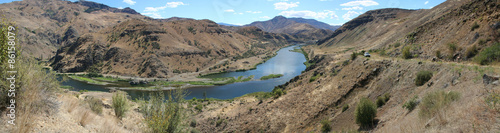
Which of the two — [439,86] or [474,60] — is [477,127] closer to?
[439,86]

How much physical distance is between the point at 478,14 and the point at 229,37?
13656 centimetres

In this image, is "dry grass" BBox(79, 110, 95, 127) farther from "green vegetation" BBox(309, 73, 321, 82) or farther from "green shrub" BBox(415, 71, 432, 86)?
"green vegetation" BBox(309, 73, 321, 82)

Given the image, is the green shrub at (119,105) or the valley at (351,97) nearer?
the valley at (351,97)

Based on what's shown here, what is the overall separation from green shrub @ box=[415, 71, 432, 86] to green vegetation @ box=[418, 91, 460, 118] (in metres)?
6.28

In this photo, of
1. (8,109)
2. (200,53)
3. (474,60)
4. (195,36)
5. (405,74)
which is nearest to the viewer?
(8,109)

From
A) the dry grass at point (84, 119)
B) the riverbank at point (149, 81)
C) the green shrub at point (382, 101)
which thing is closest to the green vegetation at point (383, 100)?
the green shrub at point (382, 101)

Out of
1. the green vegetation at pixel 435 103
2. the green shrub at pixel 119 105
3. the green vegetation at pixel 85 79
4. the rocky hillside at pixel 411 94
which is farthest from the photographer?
the green vegetation at pixel 85 79

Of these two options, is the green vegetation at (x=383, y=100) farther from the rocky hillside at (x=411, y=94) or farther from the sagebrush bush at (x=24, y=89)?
the sagebrush bush at (x=24, y=89)

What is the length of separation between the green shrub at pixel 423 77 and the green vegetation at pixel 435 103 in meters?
6.28

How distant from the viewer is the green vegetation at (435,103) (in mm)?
8562

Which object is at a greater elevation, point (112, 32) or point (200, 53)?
point (112, 32)

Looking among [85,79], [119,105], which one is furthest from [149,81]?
[119,105]

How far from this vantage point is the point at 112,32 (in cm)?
10519

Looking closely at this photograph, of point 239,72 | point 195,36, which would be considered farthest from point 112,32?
point 239,72
